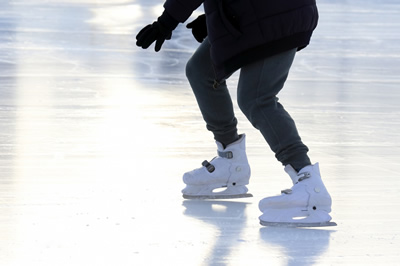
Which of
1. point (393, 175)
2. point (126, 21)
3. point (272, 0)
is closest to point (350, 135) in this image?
point (393, 175)

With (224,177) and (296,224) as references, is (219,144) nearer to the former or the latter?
(224,177)

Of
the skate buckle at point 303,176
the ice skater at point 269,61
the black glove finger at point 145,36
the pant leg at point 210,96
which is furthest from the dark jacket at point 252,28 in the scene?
the skate buckle at point 303,176

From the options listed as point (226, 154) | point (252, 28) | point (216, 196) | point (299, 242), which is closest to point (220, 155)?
point (226, 154)

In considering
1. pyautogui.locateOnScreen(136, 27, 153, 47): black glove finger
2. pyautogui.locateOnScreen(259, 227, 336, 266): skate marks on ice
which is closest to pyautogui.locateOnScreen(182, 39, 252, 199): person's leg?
pyautogui.locateOnScreen(136, 27, 153, 47): black glove finger

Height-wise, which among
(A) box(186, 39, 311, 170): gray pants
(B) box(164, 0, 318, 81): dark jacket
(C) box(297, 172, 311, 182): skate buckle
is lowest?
(C) box(297, 172, 311, 182): skate buckle

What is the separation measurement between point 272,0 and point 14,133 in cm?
232

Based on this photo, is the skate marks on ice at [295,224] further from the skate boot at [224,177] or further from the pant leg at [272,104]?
the skate boot at [224,177]

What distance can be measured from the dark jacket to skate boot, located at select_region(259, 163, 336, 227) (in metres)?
0.47

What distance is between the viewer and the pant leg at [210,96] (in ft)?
14.5

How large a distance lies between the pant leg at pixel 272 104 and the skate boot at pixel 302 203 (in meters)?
0.06

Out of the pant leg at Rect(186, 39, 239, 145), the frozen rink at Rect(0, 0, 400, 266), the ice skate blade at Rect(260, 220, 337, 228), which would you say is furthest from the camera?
the pant leg at Rect(186, 39, 239, 145)

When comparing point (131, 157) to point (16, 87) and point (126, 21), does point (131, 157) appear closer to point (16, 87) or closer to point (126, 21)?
point (16, 87)

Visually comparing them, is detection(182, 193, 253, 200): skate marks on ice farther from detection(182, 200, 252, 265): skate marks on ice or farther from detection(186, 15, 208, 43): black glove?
detection(186, 15, 208, 43): black glove

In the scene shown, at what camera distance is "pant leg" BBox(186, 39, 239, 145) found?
4434mm
